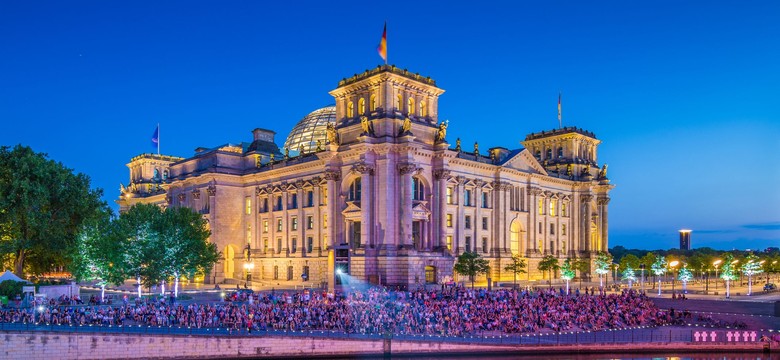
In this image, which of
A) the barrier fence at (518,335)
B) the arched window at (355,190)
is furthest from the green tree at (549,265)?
the barrier fence at (518,335)

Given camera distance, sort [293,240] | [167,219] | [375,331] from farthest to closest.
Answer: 1. [293,240]
2. [167,219]
3. [375,331]

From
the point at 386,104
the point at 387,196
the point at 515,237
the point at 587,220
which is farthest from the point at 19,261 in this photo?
the point at 587,220

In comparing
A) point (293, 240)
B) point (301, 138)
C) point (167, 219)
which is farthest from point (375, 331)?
point (301, 138)

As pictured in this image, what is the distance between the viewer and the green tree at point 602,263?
85812 millimetres

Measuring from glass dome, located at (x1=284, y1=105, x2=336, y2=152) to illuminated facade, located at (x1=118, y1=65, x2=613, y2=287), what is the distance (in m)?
0.29

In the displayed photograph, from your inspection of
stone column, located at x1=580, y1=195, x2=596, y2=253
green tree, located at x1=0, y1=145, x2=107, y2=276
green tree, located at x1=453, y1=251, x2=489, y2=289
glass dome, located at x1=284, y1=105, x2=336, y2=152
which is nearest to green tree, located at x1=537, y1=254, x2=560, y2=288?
green tree, located at x1=453, y1=251, x2=489, y2=289

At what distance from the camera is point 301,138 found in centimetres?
10462

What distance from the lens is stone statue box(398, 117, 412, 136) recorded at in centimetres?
6769

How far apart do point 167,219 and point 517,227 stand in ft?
148

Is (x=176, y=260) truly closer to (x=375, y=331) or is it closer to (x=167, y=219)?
(x=167, y=219)

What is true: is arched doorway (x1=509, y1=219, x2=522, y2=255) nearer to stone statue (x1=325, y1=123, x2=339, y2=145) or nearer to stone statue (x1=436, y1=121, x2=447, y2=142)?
stone statue (x1=436, y1=121, x2=447, y2=142)

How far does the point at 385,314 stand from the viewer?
144ft

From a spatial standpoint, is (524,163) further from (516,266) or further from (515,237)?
(516,266)

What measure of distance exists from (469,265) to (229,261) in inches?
1309
